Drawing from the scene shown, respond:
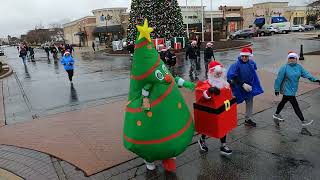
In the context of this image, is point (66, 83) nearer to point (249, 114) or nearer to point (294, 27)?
point (249, 114)

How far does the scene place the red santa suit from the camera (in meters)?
5.07

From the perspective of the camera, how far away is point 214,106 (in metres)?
5.06

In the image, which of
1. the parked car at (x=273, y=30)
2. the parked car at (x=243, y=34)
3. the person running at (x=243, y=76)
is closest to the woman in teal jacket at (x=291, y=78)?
→ the person running at (x=243, y=76)

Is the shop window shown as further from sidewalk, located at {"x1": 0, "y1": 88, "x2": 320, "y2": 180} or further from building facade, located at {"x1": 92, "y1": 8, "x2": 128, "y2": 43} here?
sidewalk, located at {"x1": 0, "y1": 88, "x2": 320, "y2": 180}

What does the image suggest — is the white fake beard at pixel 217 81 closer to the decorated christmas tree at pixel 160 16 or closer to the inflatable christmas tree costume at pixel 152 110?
the inflatable christmas tree costume at pixel 152 110

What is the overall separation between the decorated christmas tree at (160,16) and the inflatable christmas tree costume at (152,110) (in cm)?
2364

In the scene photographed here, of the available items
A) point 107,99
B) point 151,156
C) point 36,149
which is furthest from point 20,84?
point 151,156

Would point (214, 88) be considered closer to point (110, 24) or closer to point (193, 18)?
point (193, 18)

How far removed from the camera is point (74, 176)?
5164mm

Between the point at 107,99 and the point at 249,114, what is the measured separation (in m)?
5.27

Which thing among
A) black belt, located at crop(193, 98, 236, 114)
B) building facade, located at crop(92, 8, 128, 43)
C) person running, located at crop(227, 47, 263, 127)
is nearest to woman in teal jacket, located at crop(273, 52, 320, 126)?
person running, located at crop(227, 47, 263, 127)

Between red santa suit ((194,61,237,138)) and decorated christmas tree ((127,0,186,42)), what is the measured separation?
913 inches

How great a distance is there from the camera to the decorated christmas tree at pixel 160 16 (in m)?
27.9

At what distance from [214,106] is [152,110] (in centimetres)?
112
